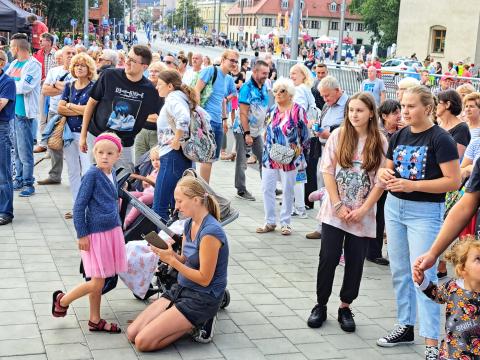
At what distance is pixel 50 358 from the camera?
192 inches

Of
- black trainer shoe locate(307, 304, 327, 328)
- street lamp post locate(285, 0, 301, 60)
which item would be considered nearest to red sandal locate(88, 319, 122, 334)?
black trainer shoe locate(307, 304, 327, 328)

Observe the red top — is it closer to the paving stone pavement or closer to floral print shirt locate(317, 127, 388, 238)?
the paving stone pavement

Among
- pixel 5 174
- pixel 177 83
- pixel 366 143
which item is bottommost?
pixel 5 174

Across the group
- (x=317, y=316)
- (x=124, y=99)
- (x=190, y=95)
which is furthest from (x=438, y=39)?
(x=317, y=316)

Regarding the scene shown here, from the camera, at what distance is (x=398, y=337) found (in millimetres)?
5469

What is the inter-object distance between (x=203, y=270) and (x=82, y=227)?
958 millimetres

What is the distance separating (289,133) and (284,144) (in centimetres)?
14

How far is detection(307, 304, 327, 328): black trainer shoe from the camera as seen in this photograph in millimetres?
5738

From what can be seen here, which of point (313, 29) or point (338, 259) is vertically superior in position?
point (313, 29)

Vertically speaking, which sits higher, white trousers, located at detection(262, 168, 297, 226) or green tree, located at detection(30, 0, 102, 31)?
green tree, located at detection(30, 0, 102, 31)

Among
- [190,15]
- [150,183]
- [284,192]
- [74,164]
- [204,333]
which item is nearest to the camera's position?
[204,333]

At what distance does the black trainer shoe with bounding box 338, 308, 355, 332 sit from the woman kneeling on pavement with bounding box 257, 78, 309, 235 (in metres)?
2.93

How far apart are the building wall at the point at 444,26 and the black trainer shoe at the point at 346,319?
48.5m

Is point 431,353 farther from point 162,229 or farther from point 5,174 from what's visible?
point 5,174
